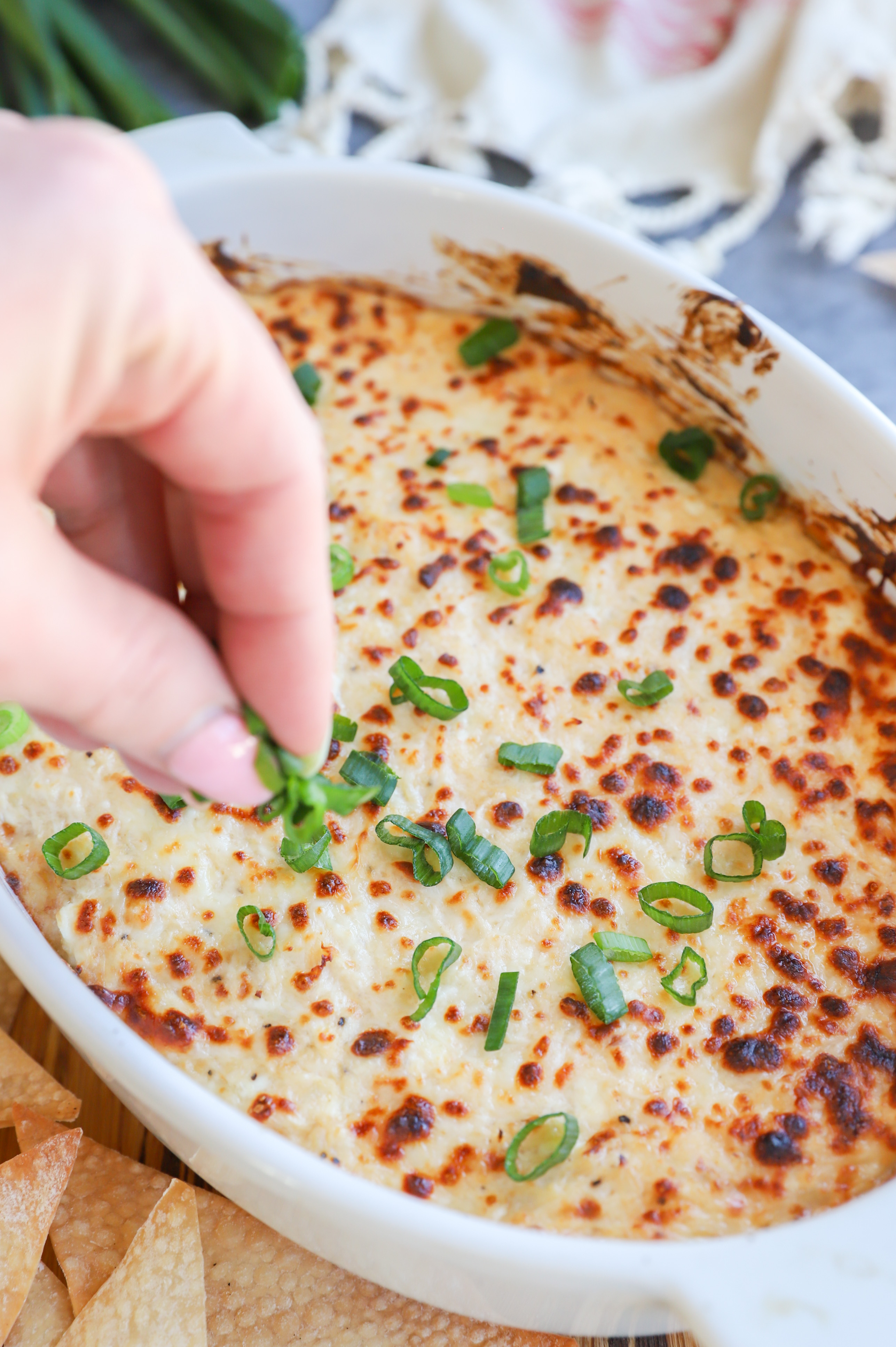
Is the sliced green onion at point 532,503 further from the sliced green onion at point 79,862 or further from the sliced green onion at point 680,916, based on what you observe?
the sliced green onion at point 79,862

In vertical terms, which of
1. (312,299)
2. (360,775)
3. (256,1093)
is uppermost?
(312,299)

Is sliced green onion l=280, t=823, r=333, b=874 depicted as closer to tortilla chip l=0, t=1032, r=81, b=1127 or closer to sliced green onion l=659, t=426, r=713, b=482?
tortilla chip l=0, t=1032, r=81, b=1127

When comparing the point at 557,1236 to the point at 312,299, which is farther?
the point at 312,299

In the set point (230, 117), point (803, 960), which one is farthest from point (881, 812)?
point (230, 117)

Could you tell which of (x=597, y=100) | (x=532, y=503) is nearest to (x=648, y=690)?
(x=532, y=503)

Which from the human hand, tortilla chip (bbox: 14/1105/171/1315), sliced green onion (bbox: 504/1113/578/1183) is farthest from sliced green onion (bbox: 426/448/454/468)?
tortilla chip (bbox: 14/1105/171/1315)

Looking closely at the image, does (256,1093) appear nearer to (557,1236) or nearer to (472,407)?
(557,1236)

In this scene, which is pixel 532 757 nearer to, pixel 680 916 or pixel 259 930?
pixel 680 916
